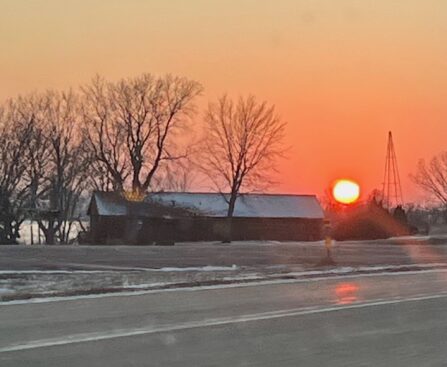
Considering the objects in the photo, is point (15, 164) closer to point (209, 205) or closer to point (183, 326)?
point (209, 205)

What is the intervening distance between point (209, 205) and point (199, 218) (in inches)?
164

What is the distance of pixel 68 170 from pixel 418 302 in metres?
63.7

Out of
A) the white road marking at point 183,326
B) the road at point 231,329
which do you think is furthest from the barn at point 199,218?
the white road marking at point 183,326

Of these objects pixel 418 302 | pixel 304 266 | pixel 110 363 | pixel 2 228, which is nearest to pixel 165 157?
pixel 2 228

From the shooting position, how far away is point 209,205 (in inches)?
3194

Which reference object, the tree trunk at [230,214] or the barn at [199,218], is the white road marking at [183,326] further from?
the tree trunk at [230,214]

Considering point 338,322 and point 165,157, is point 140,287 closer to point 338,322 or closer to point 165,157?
point 338,322

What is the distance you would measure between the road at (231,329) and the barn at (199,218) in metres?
44.9

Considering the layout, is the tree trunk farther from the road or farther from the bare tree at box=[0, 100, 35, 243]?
the road

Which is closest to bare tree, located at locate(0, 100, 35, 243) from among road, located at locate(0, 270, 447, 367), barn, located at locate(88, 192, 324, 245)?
barn, located at locate(88, 192, 324, 245)

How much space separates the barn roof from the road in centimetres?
5369

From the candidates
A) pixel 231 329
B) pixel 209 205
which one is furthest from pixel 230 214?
pixel 231 329

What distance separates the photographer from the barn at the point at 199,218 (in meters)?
70.6

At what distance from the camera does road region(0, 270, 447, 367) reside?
9469mm
